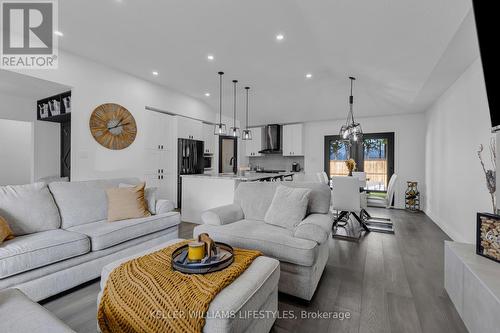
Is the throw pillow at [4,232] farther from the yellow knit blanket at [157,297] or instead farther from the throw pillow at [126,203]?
the yellow knit blanket at [157,297]

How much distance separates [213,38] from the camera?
3.17 metres

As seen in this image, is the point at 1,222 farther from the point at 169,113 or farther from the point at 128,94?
the point at 169,113

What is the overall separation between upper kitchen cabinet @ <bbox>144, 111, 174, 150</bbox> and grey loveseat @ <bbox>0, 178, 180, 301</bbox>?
2084 mm

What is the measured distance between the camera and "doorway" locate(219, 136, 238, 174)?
7369 millimetres

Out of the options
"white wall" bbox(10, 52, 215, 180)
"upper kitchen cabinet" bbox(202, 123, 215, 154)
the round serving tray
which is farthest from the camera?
"upper kitchen cabinet" bbox(202, 123, 215, 154)

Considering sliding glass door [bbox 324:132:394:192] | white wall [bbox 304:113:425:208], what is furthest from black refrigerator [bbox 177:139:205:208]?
white wall [bbox 304:113:425:208]

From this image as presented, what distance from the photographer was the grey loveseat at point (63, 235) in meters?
1.78

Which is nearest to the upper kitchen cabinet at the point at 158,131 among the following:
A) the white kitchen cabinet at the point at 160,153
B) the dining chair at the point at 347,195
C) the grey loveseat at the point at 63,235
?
the white kitchen cabinet at the point at 160,153

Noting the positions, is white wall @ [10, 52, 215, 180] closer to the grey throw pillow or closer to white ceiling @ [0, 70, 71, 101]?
white ceiling @ [0, 70, 71, 101]

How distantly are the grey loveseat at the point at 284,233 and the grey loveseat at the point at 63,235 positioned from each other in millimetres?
772

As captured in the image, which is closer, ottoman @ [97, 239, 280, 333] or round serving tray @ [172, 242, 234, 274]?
ottoman @ [97, 239, 280, 333]

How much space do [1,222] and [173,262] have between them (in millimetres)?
1639

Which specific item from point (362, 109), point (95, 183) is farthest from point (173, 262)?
point (362, 109)

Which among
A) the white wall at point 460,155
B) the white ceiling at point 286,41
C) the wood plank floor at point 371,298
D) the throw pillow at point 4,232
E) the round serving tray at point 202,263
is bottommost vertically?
the wood plank floor at point 371,298
